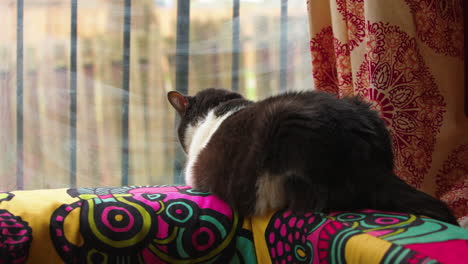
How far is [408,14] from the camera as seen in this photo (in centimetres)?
114

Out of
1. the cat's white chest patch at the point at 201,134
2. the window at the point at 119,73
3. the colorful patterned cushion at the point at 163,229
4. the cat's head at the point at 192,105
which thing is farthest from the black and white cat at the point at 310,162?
the window at the point at 119,73

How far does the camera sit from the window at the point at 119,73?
4.54 feet

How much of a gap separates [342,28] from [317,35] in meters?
0.10

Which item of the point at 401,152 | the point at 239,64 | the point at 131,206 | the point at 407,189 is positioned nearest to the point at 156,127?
the point at 239,64

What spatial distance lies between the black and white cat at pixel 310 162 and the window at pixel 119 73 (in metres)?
0.60

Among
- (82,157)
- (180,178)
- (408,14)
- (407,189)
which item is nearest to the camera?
(407,189)

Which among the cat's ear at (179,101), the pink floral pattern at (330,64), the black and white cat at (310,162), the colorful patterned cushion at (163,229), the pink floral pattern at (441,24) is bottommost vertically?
the colorful patterned cushion at (163,229)

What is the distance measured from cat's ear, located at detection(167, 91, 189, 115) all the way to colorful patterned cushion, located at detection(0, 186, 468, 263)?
1.48 ft

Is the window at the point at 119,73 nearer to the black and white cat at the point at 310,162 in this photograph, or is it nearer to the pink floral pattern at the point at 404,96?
the pink floral pattern at the point at 404,96

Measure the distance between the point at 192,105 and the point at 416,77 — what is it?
659 mm

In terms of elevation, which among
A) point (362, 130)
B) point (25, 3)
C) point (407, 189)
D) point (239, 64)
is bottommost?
point (407, 189)

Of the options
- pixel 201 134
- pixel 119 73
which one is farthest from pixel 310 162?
pixel 119 73

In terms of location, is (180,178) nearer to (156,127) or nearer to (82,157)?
(156,127)

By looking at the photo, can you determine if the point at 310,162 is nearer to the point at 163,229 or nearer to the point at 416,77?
the point at 163,229
